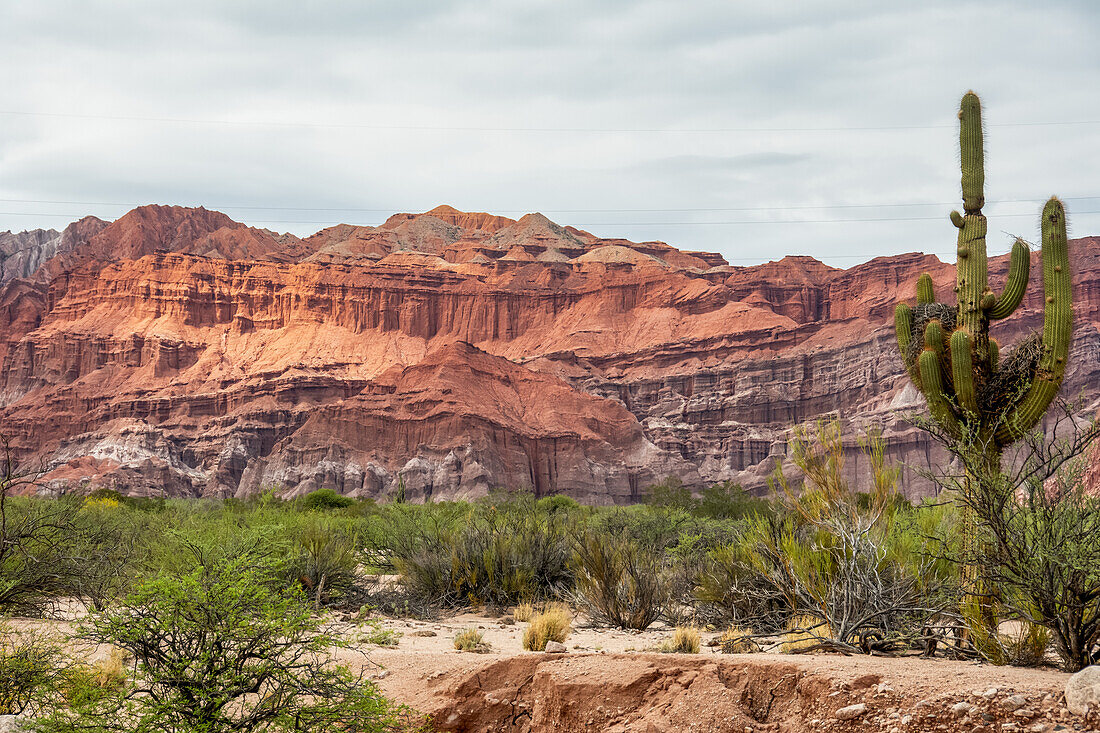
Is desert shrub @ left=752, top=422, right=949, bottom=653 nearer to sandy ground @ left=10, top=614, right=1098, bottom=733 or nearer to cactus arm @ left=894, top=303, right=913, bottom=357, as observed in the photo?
sandy ground @ left=10, top=614, right=1098, bottom=733

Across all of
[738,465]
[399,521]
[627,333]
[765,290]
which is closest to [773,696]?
[399,521]

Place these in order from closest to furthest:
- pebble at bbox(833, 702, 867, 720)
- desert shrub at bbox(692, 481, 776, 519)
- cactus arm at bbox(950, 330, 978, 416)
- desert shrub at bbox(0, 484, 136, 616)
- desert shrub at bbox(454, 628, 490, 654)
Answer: pebble at bbox(833, 702, 867, 720) < cactus arm at bbox(950, 330, 978, 416) < desert shrub at bbox(0, 484, 136, 616) < desert shrub at bbox(454, 628, 490, 654) < desert shrub at bbox(692, 481, 776, 519)

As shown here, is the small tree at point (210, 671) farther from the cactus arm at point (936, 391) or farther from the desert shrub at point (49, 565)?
the cactus arm at point (936, 391)

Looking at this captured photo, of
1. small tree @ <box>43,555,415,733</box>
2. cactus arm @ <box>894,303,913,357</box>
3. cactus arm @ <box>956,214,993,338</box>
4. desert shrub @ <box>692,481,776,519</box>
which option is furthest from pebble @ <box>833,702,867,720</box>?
desert shrub @ <box>692,481,776,519</box>

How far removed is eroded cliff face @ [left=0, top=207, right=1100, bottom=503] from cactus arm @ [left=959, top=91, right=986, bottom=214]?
73.0m

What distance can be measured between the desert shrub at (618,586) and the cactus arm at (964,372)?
19.8 ft

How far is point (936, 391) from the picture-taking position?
31.2ft

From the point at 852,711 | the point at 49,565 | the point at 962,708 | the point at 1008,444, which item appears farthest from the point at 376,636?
the point at 1008,444

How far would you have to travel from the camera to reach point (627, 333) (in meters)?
128

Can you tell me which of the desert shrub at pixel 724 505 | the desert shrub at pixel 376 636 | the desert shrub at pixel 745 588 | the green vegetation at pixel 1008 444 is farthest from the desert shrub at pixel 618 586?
the desert shrub at pixel 724 505

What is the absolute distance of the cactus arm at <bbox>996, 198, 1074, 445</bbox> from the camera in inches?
360

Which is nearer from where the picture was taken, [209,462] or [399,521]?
[399,521]

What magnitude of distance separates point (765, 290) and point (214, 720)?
13153 centimetres

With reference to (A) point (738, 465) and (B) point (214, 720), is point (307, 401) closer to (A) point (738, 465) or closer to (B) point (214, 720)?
(A) point (738, 465)
